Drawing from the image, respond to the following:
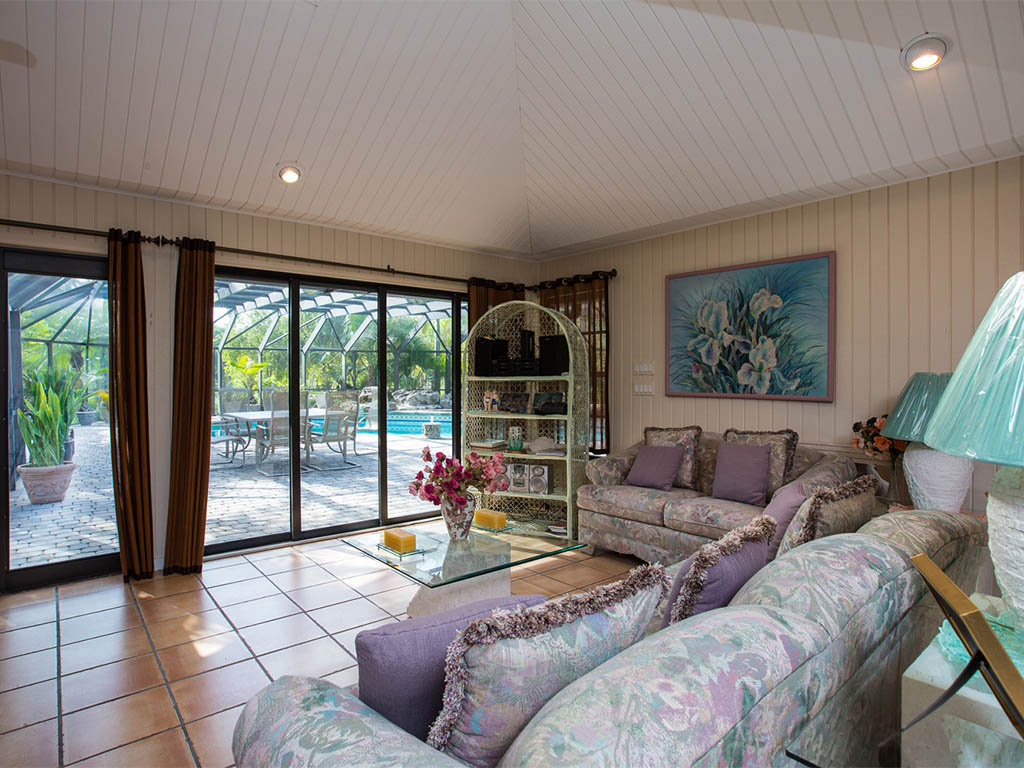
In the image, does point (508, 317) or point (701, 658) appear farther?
point (508, 317)

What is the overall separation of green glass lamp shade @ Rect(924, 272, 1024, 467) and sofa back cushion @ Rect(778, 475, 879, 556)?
90cm

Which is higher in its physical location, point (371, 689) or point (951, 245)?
point (951, 245)

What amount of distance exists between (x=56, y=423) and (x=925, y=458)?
16.7 feet

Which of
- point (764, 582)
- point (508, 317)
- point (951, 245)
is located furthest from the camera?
point (508, 317)

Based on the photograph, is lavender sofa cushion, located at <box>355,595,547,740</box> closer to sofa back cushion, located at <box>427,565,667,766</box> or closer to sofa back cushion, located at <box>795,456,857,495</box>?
sofa back cushion, located at <box>427,565,667,766</box>

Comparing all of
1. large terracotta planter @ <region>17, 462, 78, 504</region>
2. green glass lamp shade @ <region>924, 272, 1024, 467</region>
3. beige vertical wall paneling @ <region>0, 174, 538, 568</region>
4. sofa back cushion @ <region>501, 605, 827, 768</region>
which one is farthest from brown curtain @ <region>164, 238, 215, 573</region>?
green glass lamp shade @ <region>924, 272, 1024, 467</region>

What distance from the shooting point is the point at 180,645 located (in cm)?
291

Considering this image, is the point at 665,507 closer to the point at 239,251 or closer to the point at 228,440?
the point at 228,440

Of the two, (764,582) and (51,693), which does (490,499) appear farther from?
(764,582)

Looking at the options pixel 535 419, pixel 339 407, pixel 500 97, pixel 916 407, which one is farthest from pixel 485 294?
pixel 916 407

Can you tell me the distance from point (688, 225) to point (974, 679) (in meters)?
4.11

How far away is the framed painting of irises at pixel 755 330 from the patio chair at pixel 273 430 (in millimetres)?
3123

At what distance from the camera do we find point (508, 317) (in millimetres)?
5727

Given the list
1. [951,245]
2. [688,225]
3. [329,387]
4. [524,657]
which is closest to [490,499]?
[329,387]
